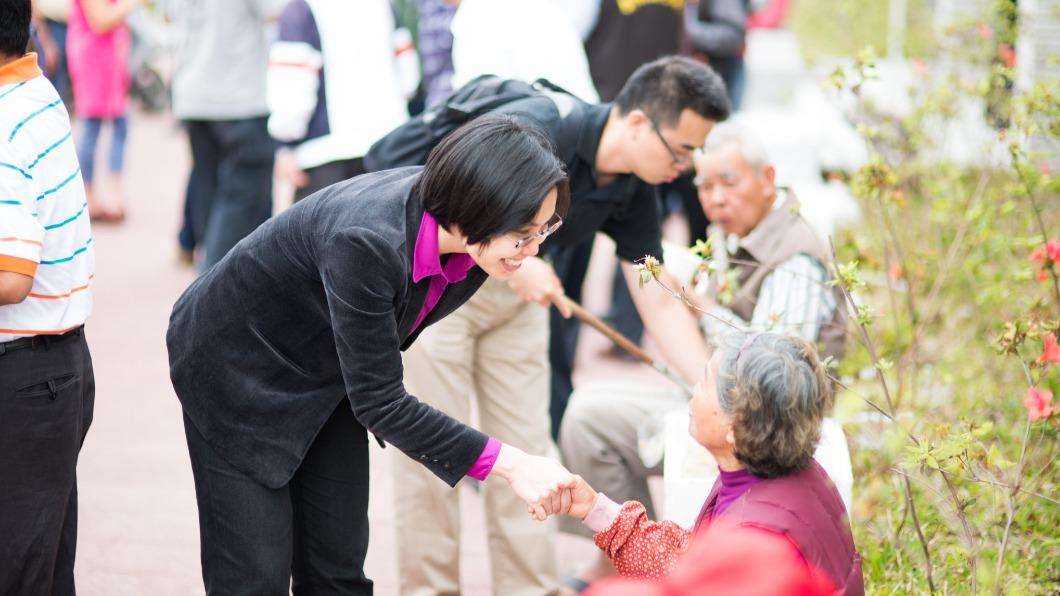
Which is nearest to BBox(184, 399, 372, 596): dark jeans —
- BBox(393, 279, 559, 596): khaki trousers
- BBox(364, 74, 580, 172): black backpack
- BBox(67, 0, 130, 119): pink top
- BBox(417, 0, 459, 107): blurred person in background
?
BBox(393, 279, 559, 596): khaki trousers

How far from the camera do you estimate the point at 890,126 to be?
23.5 ft

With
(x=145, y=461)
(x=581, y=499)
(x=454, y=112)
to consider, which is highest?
(x=454, y=112)

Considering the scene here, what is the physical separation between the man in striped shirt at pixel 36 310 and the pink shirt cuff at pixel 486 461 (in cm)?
90

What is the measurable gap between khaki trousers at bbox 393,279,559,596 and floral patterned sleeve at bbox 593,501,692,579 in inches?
40.2

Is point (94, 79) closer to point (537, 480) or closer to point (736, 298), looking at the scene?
point (736, 298)

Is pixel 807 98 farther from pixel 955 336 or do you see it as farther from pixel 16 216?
pixel 16 216

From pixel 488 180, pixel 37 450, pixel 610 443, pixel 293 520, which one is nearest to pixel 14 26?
pixel 37 450

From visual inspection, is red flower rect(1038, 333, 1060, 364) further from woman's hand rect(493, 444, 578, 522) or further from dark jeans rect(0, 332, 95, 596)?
dark jeans rect(0, 332, 95, 596)

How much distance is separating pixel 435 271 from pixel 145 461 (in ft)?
9.36

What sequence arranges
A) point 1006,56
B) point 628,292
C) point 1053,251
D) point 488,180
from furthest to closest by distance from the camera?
point 628,292, point 1006,56, point 1053,251, point 488,180

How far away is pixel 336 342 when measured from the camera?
2.55 m

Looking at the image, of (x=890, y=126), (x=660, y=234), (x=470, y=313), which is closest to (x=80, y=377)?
(x=470, y=313)

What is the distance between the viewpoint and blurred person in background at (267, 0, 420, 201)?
5.64 m

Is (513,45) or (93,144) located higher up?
(513,45)
